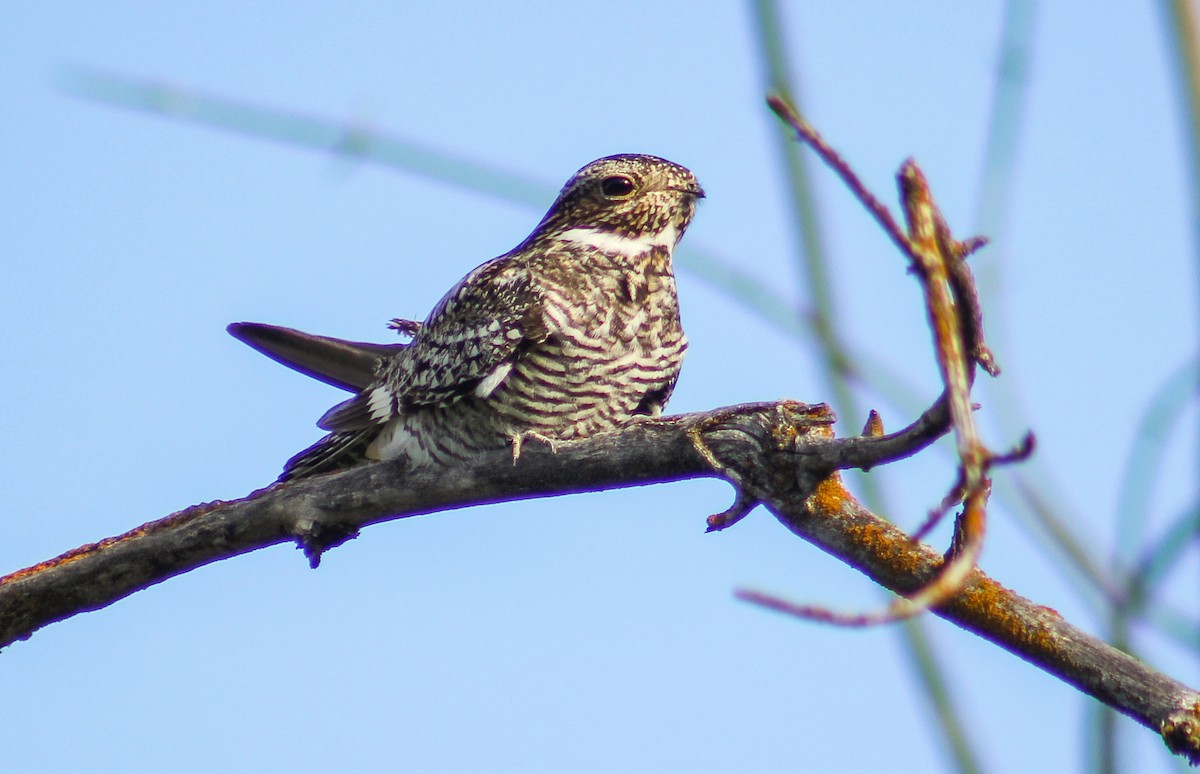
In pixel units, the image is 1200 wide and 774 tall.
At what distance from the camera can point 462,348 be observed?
503cm

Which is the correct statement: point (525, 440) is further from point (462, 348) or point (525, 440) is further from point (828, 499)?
point (828, 499)

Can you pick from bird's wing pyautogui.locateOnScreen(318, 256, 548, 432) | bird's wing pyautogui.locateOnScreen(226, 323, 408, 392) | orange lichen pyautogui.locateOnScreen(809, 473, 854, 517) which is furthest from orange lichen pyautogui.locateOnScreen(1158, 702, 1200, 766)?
bird's wing pyautogui.locateOnScreen(226, 323, 408, 392)

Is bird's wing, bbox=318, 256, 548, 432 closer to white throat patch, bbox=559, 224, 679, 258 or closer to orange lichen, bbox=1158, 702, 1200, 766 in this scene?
white throat patch, bbox=559, 224, 679, 258

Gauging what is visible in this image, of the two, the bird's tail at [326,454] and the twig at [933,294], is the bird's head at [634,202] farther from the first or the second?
the twig at [933,294]

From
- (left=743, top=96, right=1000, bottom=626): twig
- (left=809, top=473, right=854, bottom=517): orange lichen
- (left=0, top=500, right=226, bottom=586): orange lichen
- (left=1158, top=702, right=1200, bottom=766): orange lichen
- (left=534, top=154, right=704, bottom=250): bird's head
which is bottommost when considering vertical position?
(left=1158, top=702, right=1200, bottom=766): orange lichen

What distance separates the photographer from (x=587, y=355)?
4930mm

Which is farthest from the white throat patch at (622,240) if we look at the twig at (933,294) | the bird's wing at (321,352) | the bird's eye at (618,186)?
the twig at (933,294)

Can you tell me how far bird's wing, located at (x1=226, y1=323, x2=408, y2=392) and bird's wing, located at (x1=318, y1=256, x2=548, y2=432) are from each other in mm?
215

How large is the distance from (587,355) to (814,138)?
3.05m

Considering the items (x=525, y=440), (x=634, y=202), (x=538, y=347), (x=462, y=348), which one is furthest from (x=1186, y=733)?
(x=634, y=202)

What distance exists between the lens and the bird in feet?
16.0

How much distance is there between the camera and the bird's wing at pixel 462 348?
4.90 meters

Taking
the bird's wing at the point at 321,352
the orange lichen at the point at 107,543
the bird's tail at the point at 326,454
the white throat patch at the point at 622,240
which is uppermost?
the white throat patch at the point at 622,240

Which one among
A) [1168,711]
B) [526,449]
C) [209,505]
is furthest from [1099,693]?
[209,505]
